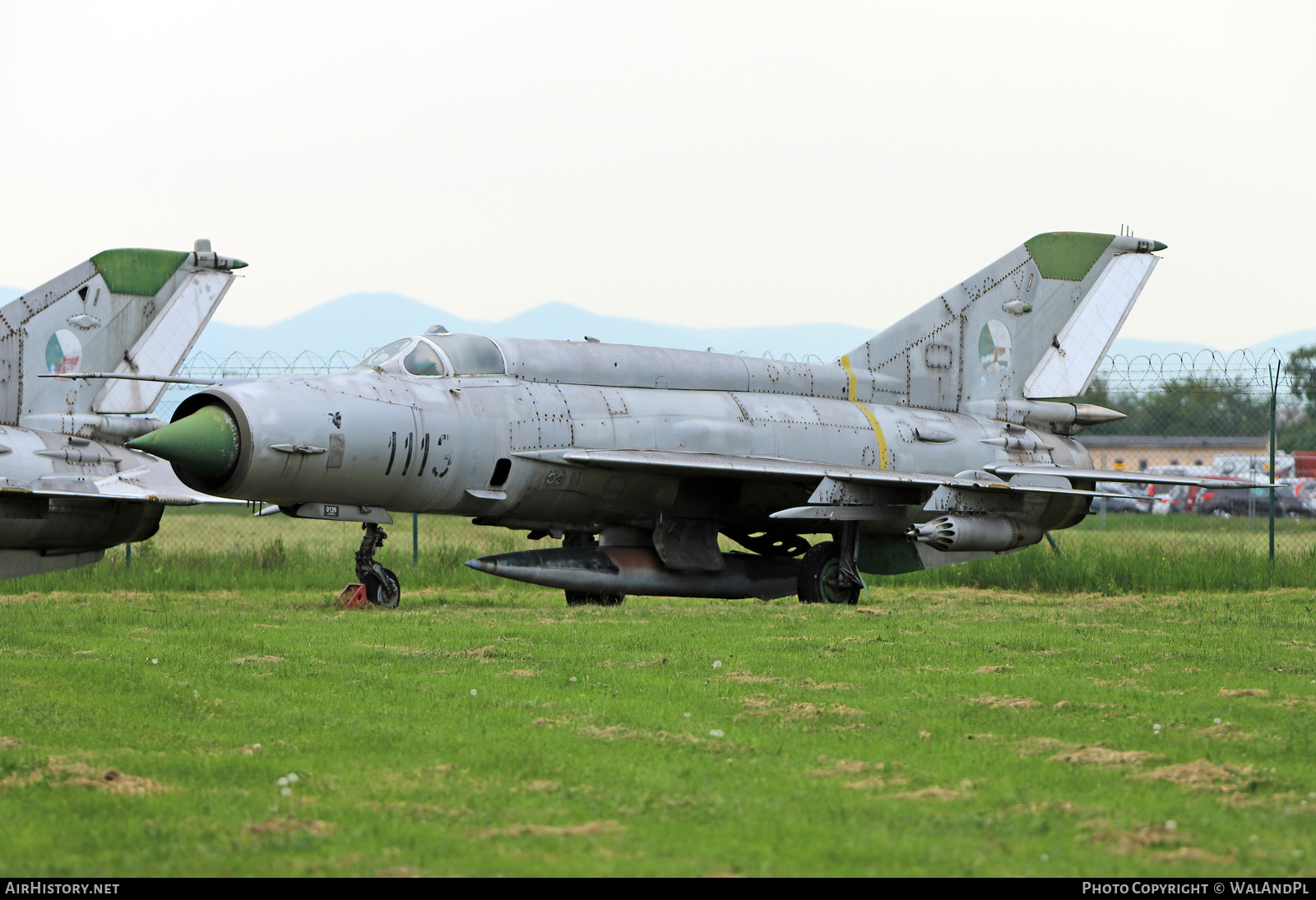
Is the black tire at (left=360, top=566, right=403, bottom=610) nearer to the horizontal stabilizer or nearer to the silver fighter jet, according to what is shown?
the silver fighter jet

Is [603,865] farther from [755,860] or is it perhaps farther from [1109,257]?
[1109,257]

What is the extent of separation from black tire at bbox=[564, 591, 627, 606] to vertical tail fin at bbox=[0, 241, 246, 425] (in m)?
5.17

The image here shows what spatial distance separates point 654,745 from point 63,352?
10859 millimetres

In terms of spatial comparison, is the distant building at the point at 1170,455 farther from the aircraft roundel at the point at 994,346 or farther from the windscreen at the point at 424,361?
the windscreen at the point at 424,361

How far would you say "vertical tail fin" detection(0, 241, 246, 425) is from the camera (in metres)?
14.8

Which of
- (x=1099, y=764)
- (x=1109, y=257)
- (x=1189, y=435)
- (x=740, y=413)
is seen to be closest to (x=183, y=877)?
(x=1099, y=764)

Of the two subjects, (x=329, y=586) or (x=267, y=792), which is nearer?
(x=267, y=792)

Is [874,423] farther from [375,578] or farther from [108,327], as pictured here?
[108,327]

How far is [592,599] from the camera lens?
1594 centimetres

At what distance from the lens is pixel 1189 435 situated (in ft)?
81.9

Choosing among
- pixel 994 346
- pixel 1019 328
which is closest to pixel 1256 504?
pixel 1019 328

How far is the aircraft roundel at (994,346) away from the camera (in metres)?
18.3

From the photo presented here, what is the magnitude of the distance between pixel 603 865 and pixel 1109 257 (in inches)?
637

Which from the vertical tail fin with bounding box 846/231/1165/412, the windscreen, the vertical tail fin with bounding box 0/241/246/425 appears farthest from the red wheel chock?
the vertical tail fin with bounding box 846/231/1165/412
